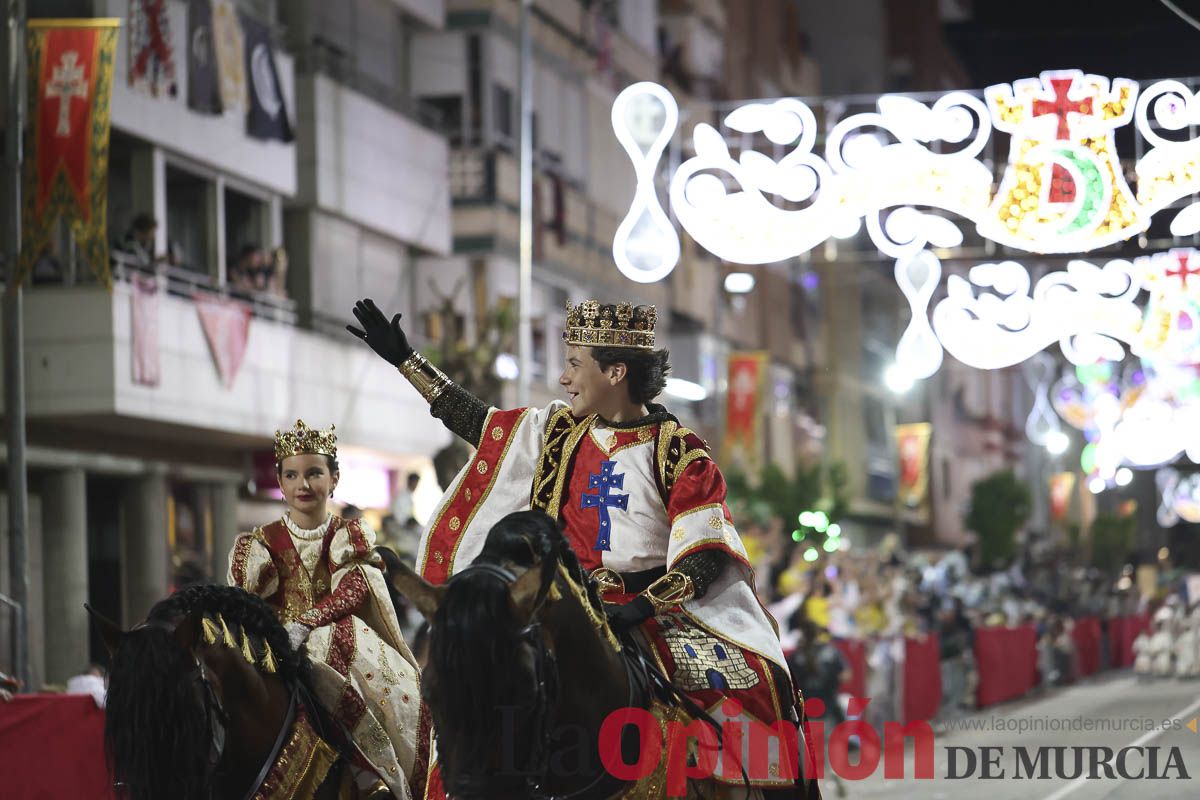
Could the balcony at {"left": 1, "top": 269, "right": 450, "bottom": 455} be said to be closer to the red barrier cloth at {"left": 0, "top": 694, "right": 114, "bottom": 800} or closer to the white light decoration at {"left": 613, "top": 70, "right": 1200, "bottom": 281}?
the white light decoration at {"left": 613, "top": 70, "right": 1200, "bottom": 281}

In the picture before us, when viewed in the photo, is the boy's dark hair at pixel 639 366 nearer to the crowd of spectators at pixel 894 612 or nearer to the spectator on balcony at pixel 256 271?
the crowd of spectators at pixel 894 612

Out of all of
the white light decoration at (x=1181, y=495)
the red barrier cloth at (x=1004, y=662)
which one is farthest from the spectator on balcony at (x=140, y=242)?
the white light decoration at (x=1181, y=495)

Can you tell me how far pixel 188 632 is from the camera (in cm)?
669

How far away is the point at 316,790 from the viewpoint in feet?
23.9

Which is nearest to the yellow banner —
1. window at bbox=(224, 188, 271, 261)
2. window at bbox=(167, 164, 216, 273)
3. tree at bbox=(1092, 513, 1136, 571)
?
tree at bbox=(1092, 513, 1136, 571)

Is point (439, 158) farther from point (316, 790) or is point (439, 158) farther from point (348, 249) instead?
point (316, 790)

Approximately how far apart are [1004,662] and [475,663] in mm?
21408

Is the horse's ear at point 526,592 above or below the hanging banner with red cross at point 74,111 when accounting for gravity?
below

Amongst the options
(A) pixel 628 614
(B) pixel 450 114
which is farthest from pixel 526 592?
(B) pixel 450 114

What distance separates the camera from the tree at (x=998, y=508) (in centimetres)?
5531

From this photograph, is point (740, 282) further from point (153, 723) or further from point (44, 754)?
point (153, 723)

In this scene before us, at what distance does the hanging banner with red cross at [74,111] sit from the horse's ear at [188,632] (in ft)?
39.7

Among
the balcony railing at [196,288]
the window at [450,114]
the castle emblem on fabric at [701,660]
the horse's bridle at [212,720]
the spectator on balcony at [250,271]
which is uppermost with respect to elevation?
the window at [450,114]

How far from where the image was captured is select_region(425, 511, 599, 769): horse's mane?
17.1 feet
